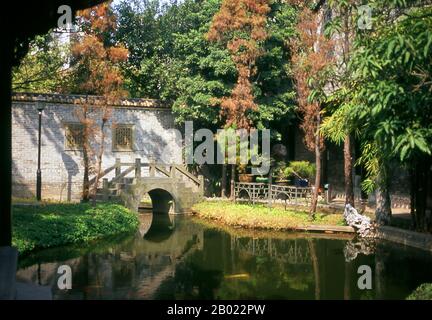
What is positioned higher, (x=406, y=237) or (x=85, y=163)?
(x=85, y=163)

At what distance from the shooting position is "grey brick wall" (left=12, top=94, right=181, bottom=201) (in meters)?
19.6

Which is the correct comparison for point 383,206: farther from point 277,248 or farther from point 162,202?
point 162,202

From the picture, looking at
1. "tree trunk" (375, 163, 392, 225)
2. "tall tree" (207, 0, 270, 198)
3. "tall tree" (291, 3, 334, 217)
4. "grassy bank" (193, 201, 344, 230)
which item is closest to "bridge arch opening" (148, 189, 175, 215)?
"tall tree" (207, 0, 270, 198)

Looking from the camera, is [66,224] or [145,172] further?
[145,172]

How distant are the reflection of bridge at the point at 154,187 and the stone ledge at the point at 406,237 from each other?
805cm

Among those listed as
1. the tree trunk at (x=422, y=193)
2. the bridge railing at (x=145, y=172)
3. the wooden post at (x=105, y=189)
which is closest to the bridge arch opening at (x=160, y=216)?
the bridge railing at (x=145, y=172)

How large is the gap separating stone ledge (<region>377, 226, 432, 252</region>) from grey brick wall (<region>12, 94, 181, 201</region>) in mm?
11311

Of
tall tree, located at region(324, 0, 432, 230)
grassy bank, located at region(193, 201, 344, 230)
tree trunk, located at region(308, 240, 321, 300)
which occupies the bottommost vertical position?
tree trunk, located at region(308, 240, 321, 300)

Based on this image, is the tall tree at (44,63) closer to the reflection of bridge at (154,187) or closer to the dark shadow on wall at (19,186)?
the dark shadow on wall at (19,186)

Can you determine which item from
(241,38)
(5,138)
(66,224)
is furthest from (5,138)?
(241,38)

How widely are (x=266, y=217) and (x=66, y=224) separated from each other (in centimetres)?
603

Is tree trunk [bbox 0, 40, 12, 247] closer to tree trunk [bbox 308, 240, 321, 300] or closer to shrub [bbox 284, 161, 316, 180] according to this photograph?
tree trunk [bbox 308, 240, 321, 300]

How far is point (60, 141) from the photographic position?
20344mm
